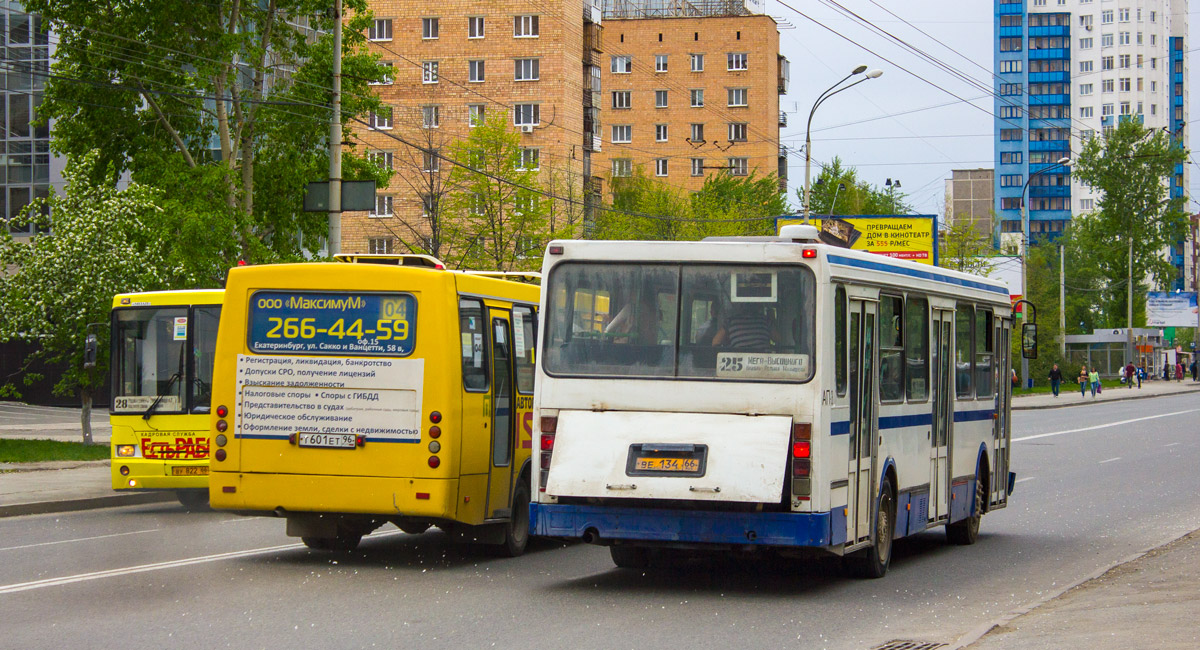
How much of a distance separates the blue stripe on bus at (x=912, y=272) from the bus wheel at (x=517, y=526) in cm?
388

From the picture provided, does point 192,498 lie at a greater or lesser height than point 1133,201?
lesser

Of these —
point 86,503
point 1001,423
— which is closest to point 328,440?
point 1001,423

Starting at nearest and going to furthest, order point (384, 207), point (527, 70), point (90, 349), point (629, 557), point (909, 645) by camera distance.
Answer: point (909, 645)
point (629, 557)
point (90, 349)
point (527, 70)
point (384, 207)

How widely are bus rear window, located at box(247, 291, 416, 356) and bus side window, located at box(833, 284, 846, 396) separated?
3.44m

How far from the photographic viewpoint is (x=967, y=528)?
15.3m

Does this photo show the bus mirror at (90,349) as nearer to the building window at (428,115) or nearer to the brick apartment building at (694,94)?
the building window at (428,115)

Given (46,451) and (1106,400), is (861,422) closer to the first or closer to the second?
(46,451)

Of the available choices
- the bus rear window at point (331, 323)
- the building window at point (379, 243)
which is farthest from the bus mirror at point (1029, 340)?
the building window at point (379, 243)

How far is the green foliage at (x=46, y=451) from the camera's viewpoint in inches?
987

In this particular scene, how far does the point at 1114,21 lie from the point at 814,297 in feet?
565

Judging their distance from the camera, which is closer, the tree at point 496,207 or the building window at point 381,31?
the tree at point 496,207

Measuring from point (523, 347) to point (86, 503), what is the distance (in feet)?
24.7

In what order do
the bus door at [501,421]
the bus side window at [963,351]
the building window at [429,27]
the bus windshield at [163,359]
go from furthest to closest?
the building window at [429,27], the bus windshield at [163,359], the bus side window at [963,351], the bus door at [501,421]

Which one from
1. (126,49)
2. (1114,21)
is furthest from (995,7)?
(126,49)
